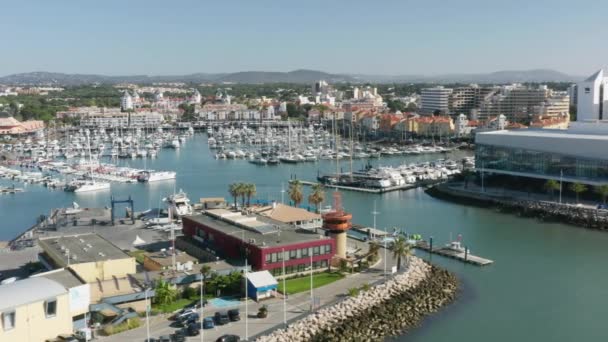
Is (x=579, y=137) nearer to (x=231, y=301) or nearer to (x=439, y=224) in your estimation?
(x=439, y=224)

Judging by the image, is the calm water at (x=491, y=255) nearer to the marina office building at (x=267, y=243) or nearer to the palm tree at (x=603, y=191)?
the palm tree at (x=603, y=191)

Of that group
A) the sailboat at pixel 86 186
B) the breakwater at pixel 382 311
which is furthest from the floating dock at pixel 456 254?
the sailboat at pixel 86 186

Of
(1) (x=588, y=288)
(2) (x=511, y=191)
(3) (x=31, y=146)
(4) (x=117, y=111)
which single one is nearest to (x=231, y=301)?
(1) (x=588, y=288)

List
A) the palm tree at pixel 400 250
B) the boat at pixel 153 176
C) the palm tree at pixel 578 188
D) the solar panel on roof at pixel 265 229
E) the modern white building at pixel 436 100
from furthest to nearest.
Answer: the modern white building at pixel 436 100, the boat at pixel 153 176, the palm tree at pixel 578 188, the solar panel on roof at pixel 265 229, the palm tree at pixel 400 250

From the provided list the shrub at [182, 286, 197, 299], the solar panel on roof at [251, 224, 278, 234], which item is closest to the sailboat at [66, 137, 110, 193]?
the solar panel on roof at [251, 224, 278, 234]

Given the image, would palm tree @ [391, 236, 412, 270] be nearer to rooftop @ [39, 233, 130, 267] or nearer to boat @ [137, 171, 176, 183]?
rooftop @ [39, 233, 130, 267]

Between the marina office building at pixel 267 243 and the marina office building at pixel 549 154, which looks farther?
the marina office building at pixel 549 154

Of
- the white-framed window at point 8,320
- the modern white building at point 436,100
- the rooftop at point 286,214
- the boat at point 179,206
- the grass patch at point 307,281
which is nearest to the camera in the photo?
the white-framed window at point 8,320

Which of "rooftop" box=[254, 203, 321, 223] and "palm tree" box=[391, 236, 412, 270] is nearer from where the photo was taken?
"palm tree" box=[391, 236, 412, 270]
